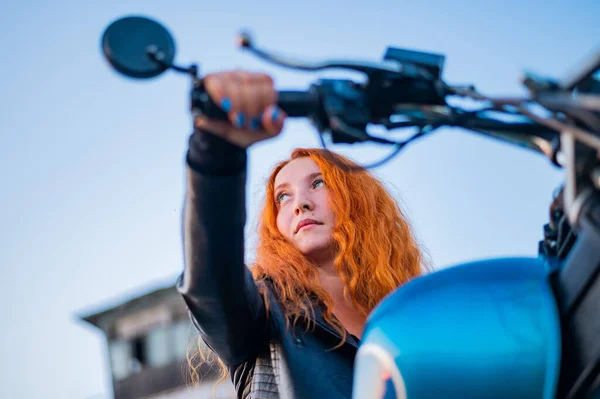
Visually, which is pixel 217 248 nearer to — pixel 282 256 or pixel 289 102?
pixel 289 102

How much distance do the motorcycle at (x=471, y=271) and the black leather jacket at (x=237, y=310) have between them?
42 centimetres

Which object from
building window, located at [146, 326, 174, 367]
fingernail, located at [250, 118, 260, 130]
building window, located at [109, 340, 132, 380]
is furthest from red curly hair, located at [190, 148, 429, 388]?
building window, located at [109, 340, 132, 380]

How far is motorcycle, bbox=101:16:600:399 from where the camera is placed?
1.36 meters

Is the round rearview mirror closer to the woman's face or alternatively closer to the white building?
the woman's face

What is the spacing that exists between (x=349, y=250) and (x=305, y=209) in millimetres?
232

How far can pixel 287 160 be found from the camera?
350cm

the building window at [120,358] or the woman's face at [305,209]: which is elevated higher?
the woman's face at [305,209]

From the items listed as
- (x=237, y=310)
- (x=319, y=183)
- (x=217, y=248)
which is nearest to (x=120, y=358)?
(x=319, y=183)

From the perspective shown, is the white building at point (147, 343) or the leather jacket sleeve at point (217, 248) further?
the white building at point (147, 343)

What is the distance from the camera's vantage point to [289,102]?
1.50 meters

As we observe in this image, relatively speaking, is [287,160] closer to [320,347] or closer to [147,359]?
[320,347]

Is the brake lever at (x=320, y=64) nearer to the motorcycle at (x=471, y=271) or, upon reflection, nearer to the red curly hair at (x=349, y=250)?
the motorcycle at (x=471, y=271)

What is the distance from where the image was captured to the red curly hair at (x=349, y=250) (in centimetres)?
284

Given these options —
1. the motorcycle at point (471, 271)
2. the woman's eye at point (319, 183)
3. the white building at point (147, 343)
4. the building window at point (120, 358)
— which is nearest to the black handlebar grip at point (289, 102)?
the motorcycle at point (471, 271)
